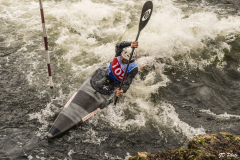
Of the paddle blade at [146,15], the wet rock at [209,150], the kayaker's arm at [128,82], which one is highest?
the paddle blade at [146,15]

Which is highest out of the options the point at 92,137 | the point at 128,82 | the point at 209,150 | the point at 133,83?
the point at 128,82

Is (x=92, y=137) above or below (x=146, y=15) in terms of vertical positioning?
below

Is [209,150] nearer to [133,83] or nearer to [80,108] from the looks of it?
[80,108]

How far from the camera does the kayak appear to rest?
416 centimetres

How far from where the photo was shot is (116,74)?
474 centimetres

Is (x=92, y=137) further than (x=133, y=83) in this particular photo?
No

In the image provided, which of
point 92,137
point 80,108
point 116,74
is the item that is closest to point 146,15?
point 116,74

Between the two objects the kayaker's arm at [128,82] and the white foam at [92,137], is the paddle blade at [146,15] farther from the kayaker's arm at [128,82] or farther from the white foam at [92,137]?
the white foam at [92,137]

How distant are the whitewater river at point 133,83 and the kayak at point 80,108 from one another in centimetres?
23

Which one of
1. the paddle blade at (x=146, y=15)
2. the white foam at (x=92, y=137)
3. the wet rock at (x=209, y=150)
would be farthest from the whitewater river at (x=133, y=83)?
the paddle blade at (x=146, y=15)

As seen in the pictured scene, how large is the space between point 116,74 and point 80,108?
116 centimetres

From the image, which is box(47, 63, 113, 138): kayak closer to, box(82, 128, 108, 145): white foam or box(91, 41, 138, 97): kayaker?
box(91, 41, 138, 97): kayaker

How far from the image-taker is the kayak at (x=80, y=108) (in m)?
4.16

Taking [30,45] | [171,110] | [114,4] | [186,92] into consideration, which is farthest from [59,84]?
[114,4]
